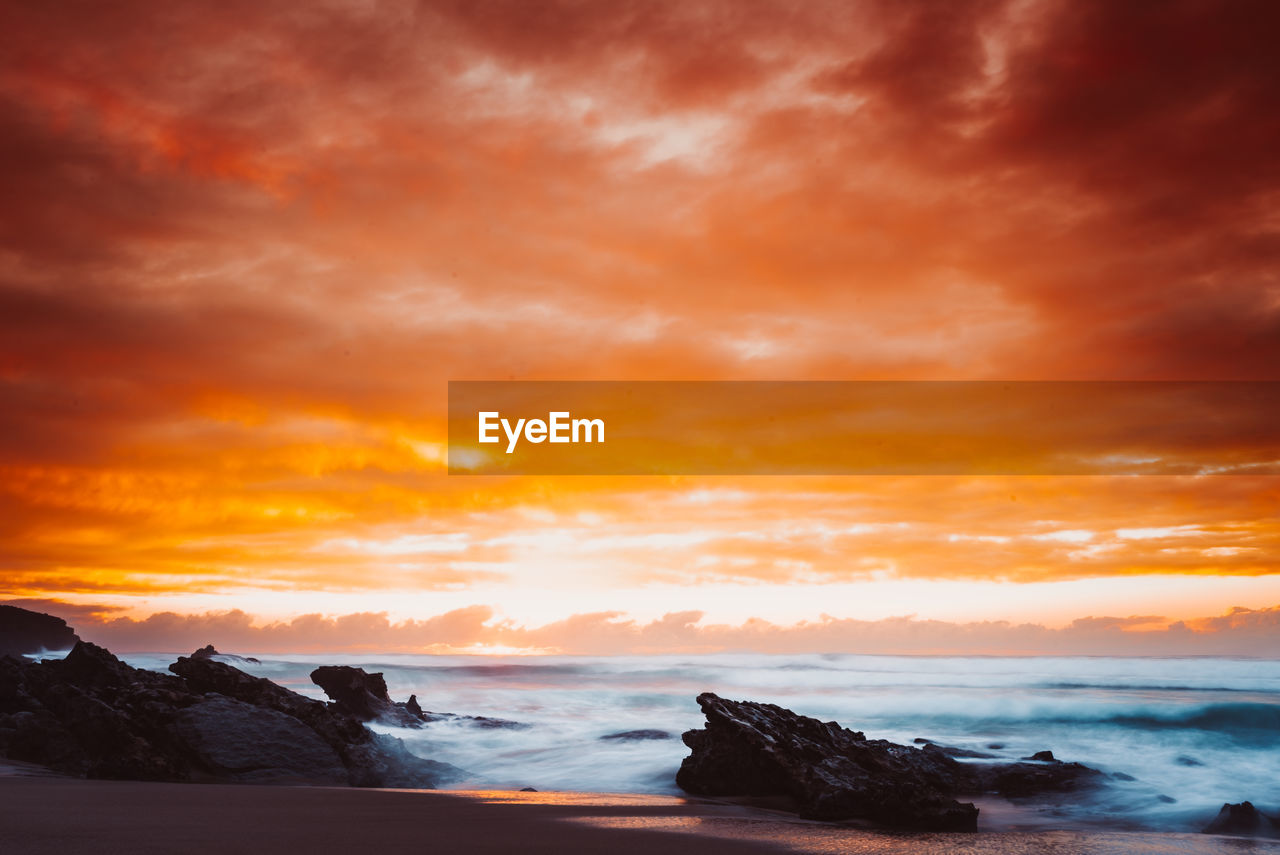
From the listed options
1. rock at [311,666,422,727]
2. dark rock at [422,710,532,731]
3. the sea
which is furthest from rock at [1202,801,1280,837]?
rock at [311,666,422,727]

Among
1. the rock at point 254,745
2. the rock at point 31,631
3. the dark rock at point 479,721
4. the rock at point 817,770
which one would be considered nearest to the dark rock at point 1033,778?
the rock at point 817,770

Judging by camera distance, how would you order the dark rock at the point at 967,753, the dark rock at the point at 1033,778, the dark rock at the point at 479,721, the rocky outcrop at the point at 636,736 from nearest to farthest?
1. the dark rock at the point at 1033,778
2. the dark rock at the point at 967,753
3. the rocky outcrop at the point at 636,736
4. the dark rock at the point at 479,721

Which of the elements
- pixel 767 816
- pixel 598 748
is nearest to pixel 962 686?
pixel 598 748

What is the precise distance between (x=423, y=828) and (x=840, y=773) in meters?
6.66

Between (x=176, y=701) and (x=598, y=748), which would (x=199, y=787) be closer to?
(x=176, y=701)

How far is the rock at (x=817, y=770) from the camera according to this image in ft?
39.2

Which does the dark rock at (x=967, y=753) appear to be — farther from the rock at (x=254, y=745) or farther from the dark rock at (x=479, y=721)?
the rock at (x=254, y=745)

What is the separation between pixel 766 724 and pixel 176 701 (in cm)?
1087

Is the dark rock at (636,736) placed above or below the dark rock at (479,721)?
below

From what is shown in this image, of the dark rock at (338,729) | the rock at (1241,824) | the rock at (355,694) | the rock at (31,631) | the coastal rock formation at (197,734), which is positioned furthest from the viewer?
the rock at (31,631)

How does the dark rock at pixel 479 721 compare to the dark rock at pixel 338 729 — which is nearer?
the dark rock at pixel 338 729

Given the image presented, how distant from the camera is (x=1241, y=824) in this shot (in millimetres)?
13500

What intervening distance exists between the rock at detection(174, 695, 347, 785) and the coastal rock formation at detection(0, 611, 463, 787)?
17mm

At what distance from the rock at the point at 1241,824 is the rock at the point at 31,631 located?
59386 mm
